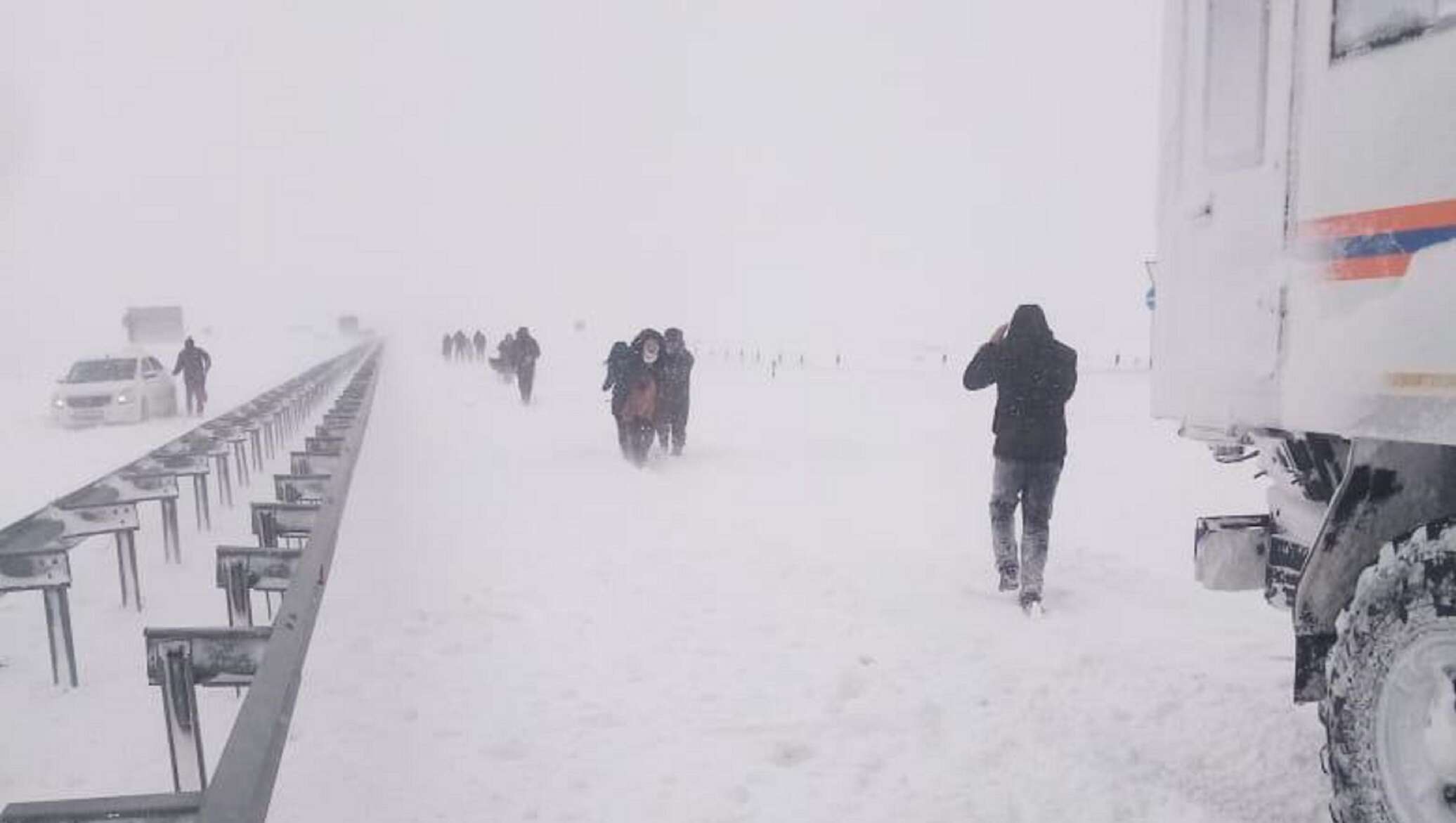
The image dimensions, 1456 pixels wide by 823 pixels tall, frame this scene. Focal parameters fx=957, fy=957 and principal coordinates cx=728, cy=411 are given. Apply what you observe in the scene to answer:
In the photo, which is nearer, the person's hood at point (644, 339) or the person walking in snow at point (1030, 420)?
the person walking in snow at point (1030, 420)

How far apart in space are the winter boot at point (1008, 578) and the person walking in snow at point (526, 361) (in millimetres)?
16330

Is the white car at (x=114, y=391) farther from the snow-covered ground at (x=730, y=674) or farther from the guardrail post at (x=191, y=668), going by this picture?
the guardrail post at (x=191, y=668)

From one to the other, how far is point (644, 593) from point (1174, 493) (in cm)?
712

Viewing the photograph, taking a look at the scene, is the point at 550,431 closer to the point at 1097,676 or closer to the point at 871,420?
the point at 871,420

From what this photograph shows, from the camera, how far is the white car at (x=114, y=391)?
1955 cm

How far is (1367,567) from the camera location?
3016 mm

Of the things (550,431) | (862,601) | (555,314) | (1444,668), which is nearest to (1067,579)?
(862,601)

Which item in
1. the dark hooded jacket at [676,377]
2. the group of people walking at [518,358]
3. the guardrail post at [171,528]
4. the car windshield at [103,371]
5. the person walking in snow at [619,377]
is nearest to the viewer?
the guardrail post at [171,528]

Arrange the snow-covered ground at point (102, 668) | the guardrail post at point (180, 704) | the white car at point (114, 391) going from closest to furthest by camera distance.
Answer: the guardrail post at point (180, 704) → the snow-covered ground at point (102, 668) → the white car at point (114, 391)

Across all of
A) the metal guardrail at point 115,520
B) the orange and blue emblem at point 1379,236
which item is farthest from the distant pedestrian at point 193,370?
the orange and blue emblem at point 1379,236

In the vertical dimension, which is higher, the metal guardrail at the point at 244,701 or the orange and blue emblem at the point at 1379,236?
the orange and blue emblem at the point at 1379,236

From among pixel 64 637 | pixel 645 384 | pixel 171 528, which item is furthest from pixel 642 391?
pixel 64 637

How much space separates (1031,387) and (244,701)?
503 cm

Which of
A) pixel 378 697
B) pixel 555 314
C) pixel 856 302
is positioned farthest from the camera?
pixel 555 314
